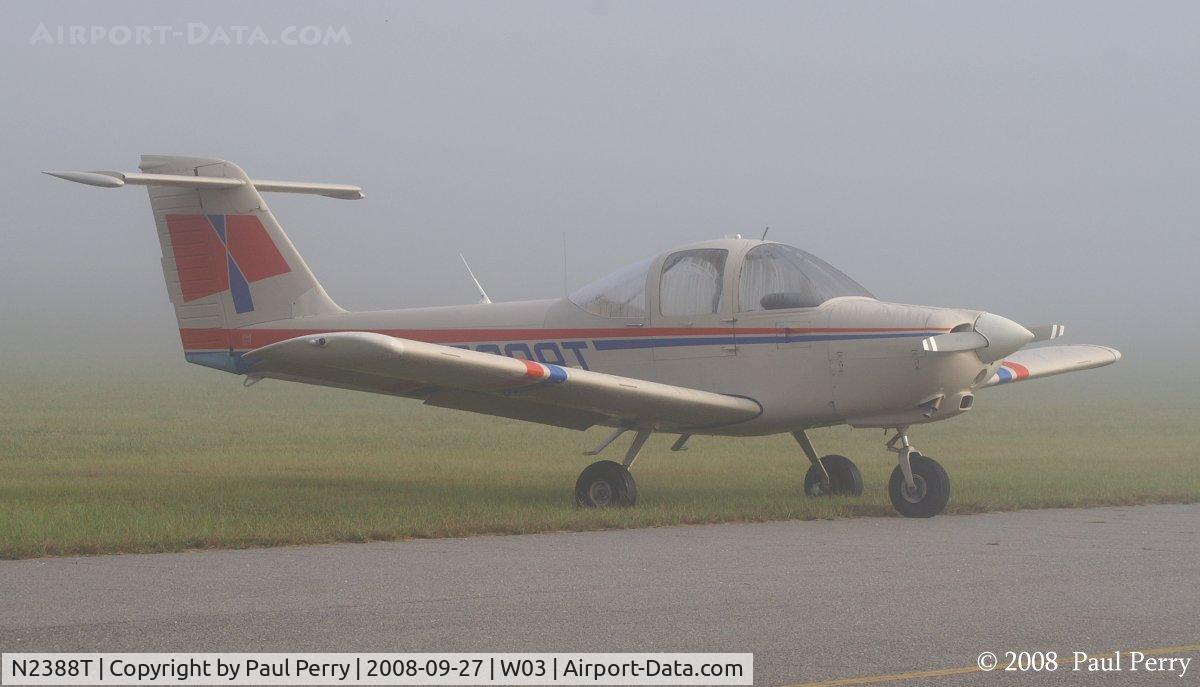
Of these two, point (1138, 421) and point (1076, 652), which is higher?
point (1076, 652)

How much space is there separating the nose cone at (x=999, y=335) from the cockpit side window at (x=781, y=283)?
139 centimetres

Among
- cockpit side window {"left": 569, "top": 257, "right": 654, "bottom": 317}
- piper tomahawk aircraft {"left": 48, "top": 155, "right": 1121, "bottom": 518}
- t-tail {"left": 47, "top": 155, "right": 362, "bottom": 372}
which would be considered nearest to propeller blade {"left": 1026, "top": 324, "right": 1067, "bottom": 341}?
piper tomahawk aircraft {"left": 48, "top": 155, "right": 1121, "bottom": 518}

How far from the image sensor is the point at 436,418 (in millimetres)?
33344

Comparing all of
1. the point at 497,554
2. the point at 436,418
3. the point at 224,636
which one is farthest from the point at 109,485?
the point at 436,418

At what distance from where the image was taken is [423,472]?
1675 centimetres

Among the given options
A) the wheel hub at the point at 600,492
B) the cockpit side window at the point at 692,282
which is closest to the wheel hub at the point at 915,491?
the cockpit side window at the point at 692,282

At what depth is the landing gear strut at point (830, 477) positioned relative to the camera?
1313 cm

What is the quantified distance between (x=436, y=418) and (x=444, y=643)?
1100 inches

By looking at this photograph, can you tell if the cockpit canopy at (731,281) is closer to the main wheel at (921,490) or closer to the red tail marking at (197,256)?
the main wheel at (921,490)

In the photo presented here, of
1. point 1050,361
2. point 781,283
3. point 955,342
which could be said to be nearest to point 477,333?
point 781,283

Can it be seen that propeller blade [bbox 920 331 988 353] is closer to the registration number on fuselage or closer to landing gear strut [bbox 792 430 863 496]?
landing gear strut [bbox 792 430 863 496]

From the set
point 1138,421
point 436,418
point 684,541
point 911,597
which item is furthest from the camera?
point 436,418

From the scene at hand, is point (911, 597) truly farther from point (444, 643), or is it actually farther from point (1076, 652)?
point (444, 643)

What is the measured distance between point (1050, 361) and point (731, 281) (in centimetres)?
474
